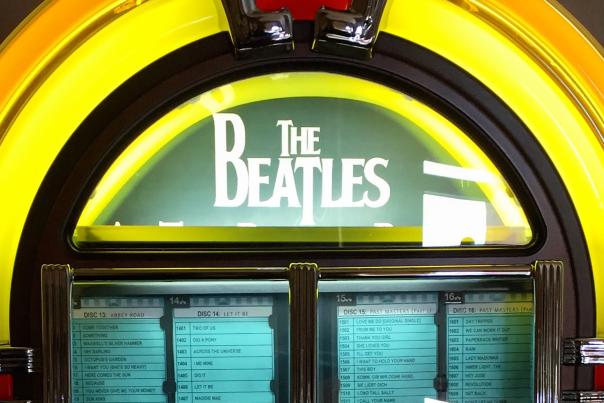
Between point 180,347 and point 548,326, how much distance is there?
0.59 meters

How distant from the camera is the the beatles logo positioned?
1.06 m

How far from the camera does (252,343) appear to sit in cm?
103

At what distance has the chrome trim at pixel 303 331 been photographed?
989mm

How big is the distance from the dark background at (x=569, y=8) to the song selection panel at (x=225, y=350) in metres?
0.60

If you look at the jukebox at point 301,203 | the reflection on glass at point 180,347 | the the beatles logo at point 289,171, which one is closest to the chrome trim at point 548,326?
the jukebox at point 301,203

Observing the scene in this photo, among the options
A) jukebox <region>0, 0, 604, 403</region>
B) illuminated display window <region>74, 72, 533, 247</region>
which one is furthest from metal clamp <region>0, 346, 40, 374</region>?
illuminated display window <region>74, 72, 533, 247</region>

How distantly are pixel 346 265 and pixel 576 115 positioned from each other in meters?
0.43

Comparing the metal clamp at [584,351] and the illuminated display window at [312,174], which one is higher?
the illuminated display window at [312,174]

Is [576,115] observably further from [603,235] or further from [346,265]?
[346,265]

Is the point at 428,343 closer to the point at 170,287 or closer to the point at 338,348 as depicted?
the point at 338,348

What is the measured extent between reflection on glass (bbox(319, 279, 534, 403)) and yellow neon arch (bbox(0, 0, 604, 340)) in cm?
28

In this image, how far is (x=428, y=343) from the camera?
1.04 m

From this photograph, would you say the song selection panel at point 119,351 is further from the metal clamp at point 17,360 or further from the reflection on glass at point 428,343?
the reflection on glass at point 428,343

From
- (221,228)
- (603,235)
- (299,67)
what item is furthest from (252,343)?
(603,235)
